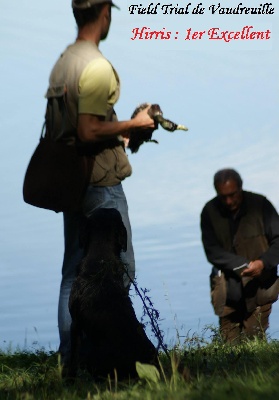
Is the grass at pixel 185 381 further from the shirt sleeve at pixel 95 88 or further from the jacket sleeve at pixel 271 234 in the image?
the jacket sleeve at pixel 271 234

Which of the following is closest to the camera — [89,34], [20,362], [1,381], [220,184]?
[89,34]

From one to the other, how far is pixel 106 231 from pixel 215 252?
4.51 m

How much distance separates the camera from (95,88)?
6.21 m

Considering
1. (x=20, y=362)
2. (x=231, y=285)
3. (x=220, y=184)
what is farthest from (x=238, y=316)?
(x=20, y=362)

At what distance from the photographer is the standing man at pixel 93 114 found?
6.23m

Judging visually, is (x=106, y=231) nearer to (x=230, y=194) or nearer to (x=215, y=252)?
(x=230, y=194)

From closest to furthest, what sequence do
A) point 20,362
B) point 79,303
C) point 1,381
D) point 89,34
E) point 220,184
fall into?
point 79,303
point 89,34
point 1,381
point 20,362
point 220,184

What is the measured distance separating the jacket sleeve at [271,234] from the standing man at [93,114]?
4095 mm

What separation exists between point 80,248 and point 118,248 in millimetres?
387

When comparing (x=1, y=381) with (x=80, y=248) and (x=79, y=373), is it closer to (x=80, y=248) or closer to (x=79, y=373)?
(x=79, y=373)

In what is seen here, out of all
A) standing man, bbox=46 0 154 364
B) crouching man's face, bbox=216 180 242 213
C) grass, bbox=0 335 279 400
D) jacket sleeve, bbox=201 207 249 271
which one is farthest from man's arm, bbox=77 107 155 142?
jacket sleeve, bbox=201 207 249 271

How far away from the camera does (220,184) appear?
33.8ft

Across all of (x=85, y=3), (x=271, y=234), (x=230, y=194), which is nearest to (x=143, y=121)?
(x=85, y=3)

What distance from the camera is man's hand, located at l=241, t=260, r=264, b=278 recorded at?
10.3m
